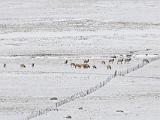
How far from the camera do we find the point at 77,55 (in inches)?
1854

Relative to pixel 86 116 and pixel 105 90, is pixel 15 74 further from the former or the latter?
pixel 86 116

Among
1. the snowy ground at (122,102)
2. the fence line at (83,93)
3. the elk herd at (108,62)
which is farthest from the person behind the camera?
the elk herd at (108,62)

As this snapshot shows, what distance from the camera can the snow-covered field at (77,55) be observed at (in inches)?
1136

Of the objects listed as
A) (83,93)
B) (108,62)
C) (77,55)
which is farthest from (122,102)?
(77,55)

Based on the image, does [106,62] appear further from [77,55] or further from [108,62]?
[77,55]

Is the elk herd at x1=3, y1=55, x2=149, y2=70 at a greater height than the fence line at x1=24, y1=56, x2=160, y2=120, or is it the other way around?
the elk herd at x1=3, y1=55, x2=149, y2=70

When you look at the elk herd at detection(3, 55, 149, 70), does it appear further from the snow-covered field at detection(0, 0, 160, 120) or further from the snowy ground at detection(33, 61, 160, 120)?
the snowy ground at detection(33, 61, 160, 120)

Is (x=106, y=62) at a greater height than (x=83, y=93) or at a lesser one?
greater

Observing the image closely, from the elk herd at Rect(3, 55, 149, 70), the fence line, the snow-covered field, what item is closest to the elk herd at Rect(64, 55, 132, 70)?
the elk herd at Rect(3, 55, 149, 70)

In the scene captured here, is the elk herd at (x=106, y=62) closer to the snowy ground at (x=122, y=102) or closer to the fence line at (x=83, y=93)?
the fence line at (x=83, y=93)

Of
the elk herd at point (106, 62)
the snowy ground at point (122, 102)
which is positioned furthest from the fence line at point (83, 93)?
the elk herd at point (106, 62)

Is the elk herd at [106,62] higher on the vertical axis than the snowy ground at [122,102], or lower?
higher

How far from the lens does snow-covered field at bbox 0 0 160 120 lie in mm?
28847

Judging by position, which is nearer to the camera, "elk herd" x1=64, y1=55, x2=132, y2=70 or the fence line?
the fence line
